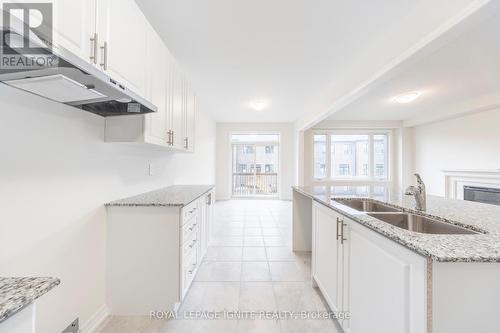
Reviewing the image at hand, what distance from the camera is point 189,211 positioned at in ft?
6.73

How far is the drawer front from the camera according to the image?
189 centimetres

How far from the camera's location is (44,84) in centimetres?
103

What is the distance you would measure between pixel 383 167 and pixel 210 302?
6987mm

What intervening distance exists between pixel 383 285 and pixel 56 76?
5.78ft

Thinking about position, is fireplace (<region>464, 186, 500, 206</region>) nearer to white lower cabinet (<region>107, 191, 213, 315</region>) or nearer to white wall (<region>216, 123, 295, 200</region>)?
white wall (<region>216, 123, 295, 200</region>)

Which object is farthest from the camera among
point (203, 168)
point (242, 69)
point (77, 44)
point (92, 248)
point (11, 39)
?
point (203, 168)

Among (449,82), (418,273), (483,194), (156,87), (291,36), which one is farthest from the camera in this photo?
(483,194)

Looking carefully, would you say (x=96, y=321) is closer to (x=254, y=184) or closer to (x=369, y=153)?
(x=254, y=184)

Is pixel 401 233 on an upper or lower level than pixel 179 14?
lower

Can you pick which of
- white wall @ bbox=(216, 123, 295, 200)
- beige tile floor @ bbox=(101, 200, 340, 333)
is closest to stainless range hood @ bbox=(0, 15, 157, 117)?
beige tile floor @ bbox=(101, 200, 340, 333)

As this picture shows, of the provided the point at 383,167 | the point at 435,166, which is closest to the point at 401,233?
the point at 435,166

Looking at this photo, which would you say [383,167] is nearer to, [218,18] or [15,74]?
[218,18]

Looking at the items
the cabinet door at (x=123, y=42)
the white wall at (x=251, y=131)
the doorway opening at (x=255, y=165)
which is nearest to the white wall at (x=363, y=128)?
the white wall at (x=251, y=131)

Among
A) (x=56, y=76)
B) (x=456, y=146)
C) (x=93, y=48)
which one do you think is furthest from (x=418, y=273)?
(x=456, y=146)
